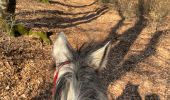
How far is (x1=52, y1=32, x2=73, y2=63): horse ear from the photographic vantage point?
102 inches

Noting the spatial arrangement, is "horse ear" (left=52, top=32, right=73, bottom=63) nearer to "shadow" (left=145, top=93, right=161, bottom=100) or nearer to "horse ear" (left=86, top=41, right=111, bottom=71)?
"horse ear" (left=86, top=41, right=111, bottom=71)

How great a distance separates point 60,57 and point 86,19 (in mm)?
11100

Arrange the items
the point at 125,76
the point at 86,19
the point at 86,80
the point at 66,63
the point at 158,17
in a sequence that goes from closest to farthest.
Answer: the point at 86,80, the point at 66,63, the point at 125,76, the point at 86,19, the point at 158,17

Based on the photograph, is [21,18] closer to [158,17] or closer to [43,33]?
[43,33]

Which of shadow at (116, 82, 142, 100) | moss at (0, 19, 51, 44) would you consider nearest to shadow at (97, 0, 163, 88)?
shadow at (116, 82, 142, 100)

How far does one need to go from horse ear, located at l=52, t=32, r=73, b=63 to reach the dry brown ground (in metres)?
0.20

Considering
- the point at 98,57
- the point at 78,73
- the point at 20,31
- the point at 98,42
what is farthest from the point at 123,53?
the point at 78,73

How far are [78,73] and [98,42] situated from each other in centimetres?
48

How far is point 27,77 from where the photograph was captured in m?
7.26

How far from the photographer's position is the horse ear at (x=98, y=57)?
2.42 m

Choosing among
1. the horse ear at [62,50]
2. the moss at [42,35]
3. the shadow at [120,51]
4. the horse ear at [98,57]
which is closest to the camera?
the horse ear at [98,57]

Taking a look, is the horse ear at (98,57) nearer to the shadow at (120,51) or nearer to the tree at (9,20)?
the shadow at (120,51)

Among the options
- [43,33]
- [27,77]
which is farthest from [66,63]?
[43,33]

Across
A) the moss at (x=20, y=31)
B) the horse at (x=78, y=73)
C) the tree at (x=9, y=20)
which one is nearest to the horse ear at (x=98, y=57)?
the horse at (x=78, y=73)
